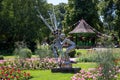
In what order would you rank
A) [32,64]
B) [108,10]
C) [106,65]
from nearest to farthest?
[106,65], [32,64], [108,10]

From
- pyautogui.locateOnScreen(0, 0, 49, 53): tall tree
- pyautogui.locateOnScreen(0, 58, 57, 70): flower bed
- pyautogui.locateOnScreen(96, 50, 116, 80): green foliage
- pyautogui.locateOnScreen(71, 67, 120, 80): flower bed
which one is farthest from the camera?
pyautogui.locateOnScreen(0, 0, 49, 53): tall tree

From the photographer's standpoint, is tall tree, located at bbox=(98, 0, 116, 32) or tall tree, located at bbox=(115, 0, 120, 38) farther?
tall tree, located at bbox=(98, 0, 116, 32)

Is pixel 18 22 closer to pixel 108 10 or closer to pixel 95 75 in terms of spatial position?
pixel 108 10

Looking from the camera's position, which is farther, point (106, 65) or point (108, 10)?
point (108, 10)

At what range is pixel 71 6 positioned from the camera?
221ft

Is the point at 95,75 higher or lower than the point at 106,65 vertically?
lower

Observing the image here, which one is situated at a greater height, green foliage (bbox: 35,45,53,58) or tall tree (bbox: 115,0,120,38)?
tall tree (bbox: 115,0,120,38)

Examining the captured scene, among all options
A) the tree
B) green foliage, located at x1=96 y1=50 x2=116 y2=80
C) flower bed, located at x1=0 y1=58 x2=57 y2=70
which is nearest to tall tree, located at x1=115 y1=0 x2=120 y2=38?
the tree

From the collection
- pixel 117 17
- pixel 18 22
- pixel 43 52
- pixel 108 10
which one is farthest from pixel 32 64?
pixel 108 10

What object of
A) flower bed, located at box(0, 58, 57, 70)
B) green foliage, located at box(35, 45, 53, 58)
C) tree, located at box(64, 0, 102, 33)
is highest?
tree, located at box(64, 0, 102, 33)

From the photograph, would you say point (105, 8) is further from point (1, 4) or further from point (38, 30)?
point (1, 4)

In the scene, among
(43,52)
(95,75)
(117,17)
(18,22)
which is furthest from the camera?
(117,17)

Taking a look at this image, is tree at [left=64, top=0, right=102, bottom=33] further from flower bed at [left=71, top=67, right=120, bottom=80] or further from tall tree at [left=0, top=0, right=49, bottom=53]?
flower bed at [left=71, top=67, right=120, bottom=80]

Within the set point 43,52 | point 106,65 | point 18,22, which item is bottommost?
point 43,52
